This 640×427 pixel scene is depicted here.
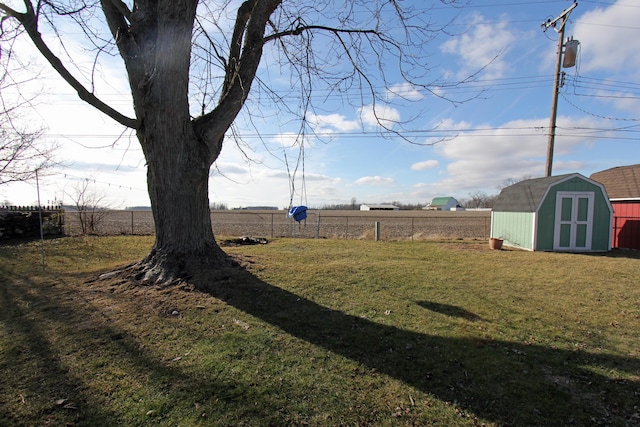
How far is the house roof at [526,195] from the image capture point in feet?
38.7

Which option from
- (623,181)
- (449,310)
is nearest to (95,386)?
(449,310)

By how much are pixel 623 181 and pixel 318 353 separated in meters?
19.7

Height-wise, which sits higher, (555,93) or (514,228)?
(555,93)

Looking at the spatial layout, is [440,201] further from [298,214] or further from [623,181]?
[298,214]

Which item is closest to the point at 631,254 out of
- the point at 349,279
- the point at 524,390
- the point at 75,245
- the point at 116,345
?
the point at 349,279

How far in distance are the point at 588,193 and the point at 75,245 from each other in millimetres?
19603

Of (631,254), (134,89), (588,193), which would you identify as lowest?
(631,254)

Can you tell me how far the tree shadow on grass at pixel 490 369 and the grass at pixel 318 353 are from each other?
17mm

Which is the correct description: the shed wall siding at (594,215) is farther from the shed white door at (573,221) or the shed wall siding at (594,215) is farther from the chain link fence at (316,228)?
the chain link fence at (316,228)

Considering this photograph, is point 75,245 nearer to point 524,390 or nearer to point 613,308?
point 524,390

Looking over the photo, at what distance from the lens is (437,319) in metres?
4.27

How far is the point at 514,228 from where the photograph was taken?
13156 mm

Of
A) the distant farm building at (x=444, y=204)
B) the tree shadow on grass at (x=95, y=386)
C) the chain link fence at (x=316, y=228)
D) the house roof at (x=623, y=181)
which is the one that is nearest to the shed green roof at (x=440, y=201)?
the distant farm building at (x=444, y=204)

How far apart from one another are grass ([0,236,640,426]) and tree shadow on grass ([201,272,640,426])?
2 centimetres
